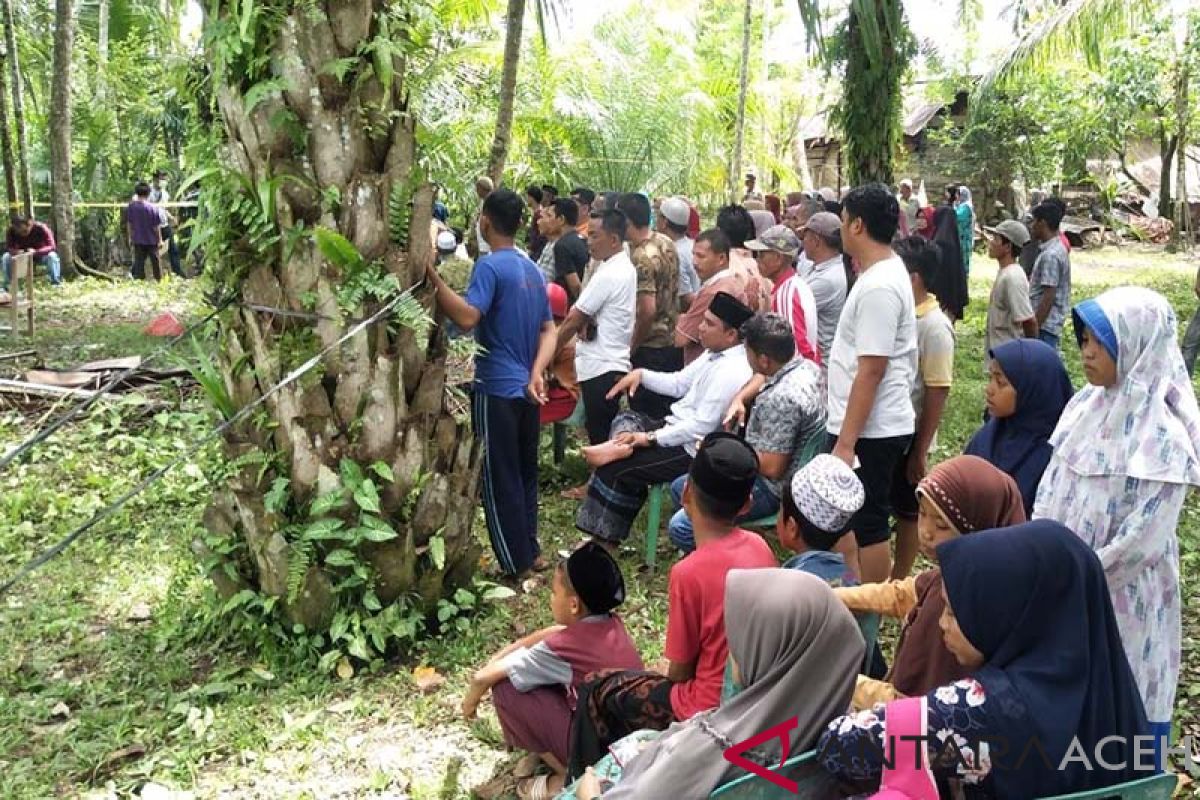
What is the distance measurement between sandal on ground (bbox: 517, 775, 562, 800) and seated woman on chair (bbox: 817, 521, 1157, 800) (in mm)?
1252

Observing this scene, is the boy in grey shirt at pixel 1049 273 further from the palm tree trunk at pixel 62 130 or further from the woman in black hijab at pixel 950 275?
the palm tree trunk at pixel 62 130

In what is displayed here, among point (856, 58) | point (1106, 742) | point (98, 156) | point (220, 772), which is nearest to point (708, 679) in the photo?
point (1106, 742)

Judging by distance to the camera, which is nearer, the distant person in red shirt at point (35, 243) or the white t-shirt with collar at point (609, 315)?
the white t-shirt with collar at point (609, 315)

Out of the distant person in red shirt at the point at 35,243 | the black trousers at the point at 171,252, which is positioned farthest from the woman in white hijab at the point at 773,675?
the black trousers at the point at 171,252

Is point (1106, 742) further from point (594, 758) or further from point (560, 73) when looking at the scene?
point (560, 73)

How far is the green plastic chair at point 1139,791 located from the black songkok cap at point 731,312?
9.47ft

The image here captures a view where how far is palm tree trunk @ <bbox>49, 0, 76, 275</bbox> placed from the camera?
42.2ft

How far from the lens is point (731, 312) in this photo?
4.56 meters

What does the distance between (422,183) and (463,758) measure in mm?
2060

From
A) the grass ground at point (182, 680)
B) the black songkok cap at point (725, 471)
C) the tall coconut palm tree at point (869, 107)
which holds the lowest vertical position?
the grass ground at point (182, 680)

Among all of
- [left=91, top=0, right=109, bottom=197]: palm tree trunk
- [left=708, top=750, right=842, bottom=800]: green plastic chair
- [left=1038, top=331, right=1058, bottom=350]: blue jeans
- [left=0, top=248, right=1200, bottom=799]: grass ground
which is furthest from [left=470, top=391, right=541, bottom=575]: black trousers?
[left=91, top=0, right=109, bottom=197]: palm tree trunk

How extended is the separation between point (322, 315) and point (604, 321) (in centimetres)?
200

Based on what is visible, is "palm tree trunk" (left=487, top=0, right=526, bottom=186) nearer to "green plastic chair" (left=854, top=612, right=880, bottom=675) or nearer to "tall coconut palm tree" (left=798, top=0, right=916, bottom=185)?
"tall coconut palm tree" (left=798, top=0, right=916, bottom=185)

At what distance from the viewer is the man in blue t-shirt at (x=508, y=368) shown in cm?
434
